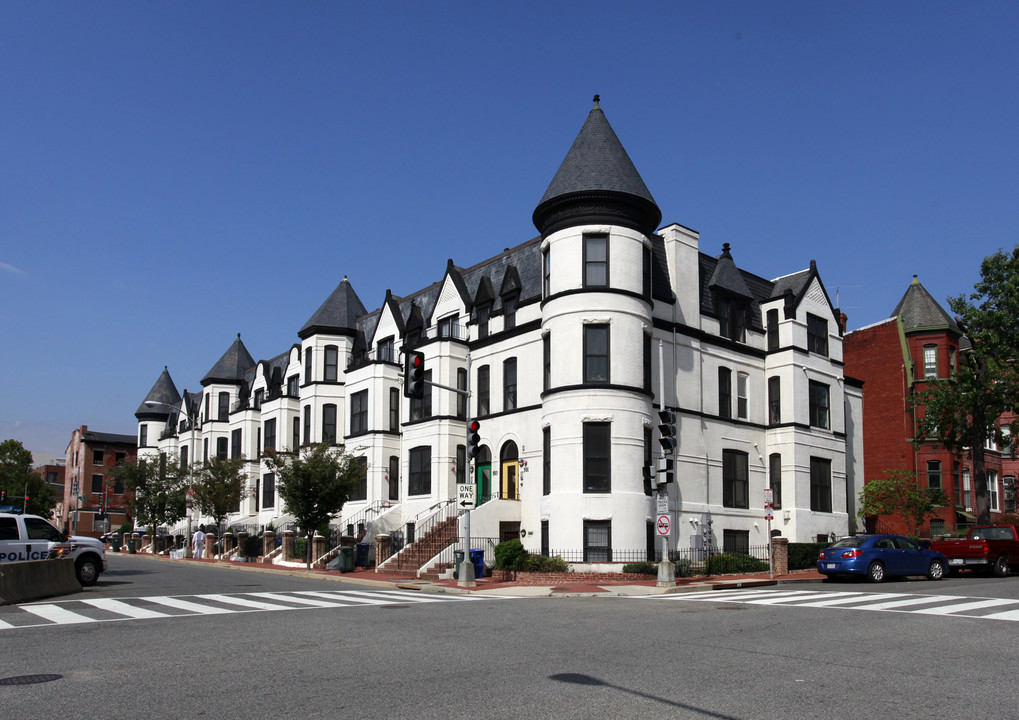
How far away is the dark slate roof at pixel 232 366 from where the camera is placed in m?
62.0

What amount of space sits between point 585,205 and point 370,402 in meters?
16.7

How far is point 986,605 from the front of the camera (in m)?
17.7

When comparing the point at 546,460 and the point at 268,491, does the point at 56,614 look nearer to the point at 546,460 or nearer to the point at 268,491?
the point at 546,460

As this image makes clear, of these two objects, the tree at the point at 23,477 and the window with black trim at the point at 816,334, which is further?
the tree at the point at 23,477

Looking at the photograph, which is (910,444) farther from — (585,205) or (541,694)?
(541,694)

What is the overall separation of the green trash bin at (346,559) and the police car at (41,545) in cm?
1047

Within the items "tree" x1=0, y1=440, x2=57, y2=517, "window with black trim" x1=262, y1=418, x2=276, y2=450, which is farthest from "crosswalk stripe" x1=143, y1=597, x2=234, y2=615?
"tree" x1=0, y1=440, x2=57, y2=517

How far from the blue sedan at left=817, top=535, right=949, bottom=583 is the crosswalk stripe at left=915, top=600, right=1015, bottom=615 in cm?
732

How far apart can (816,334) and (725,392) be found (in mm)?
6651

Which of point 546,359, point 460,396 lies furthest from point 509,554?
point 460,396

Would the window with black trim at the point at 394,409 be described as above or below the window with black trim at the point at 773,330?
below

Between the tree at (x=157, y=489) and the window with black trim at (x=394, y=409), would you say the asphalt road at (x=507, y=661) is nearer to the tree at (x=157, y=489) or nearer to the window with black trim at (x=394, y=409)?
the window with black trim at (x=394, y=409)

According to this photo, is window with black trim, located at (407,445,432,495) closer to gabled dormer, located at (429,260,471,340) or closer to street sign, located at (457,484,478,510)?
gabled dormer, located at (429,260,471,340)

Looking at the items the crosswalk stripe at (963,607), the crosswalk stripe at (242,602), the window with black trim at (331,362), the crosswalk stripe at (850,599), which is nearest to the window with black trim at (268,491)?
the window with black trim at (331,362)
